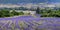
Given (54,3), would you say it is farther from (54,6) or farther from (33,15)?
(33,15)

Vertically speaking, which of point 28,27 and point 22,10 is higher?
point 22,10

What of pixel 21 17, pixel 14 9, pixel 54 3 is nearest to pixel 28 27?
pixel 21 17

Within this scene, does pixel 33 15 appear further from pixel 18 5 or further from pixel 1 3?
pixel 1 3

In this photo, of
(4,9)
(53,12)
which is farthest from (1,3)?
(53,12)

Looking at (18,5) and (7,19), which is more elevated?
(18,5)

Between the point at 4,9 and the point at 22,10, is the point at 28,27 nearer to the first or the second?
the point at 22,10
